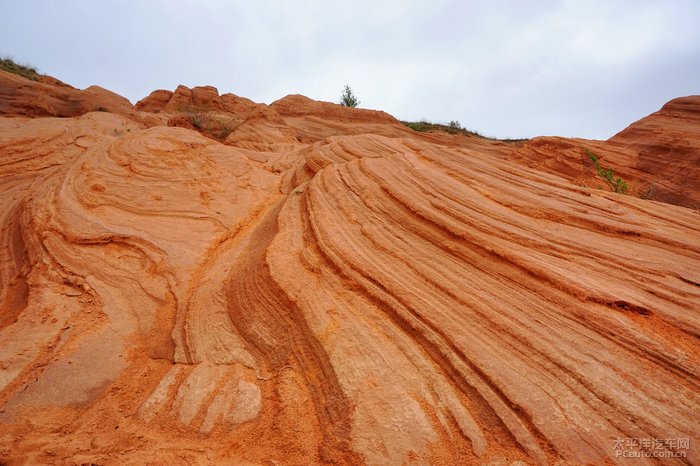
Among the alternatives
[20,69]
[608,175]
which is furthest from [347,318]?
[20,69]

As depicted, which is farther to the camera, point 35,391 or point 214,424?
point 35,391

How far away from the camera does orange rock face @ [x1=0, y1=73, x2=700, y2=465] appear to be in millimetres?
2592

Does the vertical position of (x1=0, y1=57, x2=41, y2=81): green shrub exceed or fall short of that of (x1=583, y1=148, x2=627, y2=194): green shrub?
it exceeds it

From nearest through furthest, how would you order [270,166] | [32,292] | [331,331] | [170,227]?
1. [331,331]
2. [32,292]
3. [170,227]
4. [270,166]

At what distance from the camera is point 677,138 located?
13688 mm

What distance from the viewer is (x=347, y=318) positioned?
359 cm

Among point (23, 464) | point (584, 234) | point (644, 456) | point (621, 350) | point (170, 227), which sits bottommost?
point (23, 464)

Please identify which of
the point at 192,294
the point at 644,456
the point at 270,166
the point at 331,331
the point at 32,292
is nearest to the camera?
the point at 644,456

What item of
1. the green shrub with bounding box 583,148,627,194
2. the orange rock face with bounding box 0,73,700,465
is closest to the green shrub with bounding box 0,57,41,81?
the orange rock face with bounding box 0,73,700,465

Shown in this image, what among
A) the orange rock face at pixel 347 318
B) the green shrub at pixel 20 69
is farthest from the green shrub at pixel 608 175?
the green shrub at pixel 20 69

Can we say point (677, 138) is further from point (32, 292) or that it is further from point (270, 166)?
point (32, 292)

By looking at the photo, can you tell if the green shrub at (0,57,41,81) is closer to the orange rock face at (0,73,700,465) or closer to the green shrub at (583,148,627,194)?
the orange rock face at (0,73,700,465)

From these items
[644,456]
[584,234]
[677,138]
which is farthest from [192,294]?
[677,138]

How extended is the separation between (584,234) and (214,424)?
197 inches
